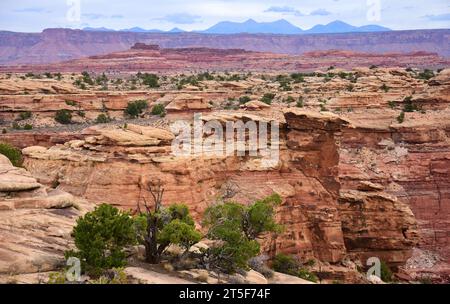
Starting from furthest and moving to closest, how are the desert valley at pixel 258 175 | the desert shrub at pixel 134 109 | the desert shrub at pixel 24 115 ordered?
the desert shrub at pixel 134 109, the desert shrub at pixel 24 115, the desert valley at pixel 258 175

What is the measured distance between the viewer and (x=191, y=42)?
18125cm

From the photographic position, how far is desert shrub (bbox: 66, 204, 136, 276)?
14.0m

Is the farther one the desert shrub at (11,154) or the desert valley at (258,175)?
the desert shrub at (11,154)

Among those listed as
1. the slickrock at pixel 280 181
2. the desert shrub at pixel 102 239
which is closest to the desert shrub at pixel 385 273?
the slickrock at pixel 280 181

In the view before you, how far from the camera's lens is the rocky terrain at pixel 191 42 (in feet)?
481

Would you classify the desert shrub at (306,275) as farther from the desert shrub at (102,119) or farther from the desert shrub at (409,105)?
the desert shrub at (409,105)

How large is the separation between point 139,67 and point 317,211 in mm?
79249

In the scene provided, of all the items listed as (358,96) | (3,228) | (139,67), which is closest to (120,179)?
(3,228)

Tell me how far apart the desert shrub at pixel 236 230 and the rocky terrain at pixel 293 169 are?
2.66 m

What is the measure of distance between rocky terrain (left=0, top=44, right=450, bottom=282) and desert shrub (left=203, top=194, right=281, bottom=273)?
2663 millimetres

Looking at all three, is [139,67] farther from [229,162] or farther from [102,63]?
[229,162]

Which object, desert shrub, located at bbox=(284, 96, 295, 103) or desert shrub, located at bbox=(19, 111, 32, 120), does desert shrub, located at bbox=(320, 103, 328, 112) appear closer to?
desert shrub, located at bbox=(284, 96, 295, 103)

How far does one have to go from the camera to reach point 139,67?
10062 cm
